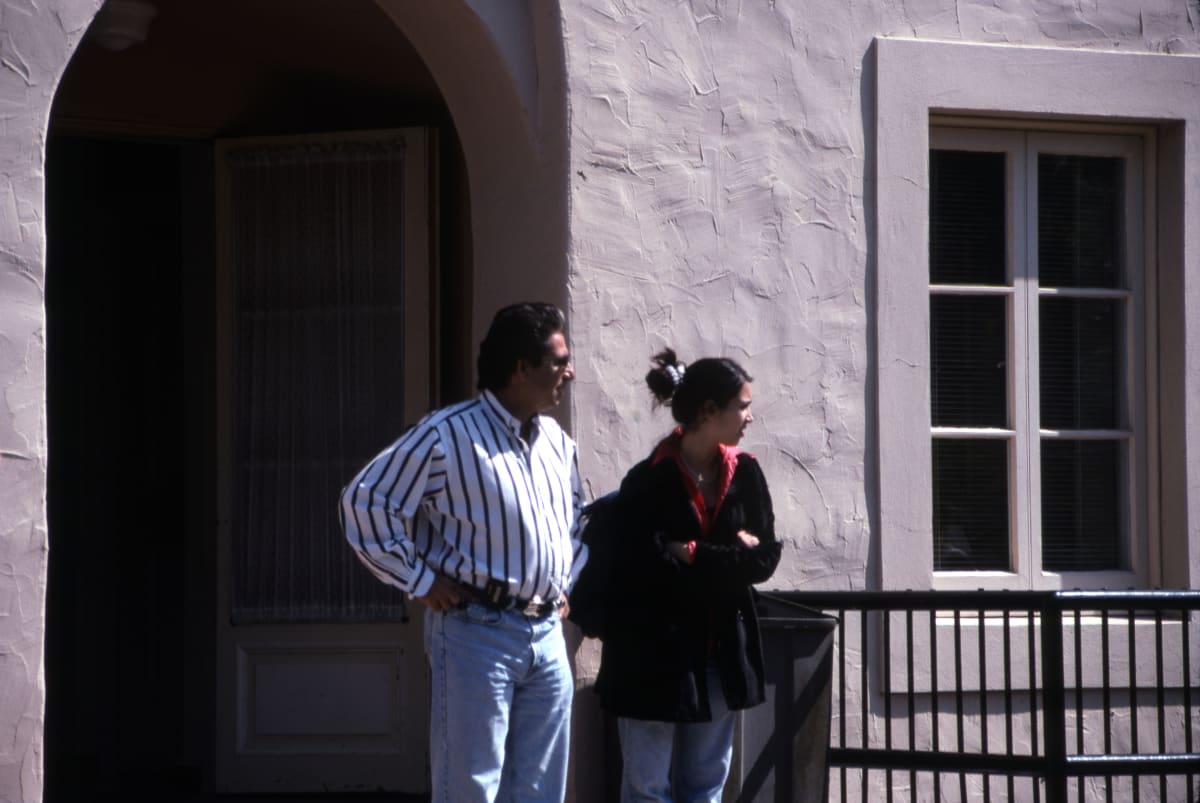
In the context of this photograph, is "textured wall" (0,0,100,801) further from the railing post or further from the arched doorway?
the railing post

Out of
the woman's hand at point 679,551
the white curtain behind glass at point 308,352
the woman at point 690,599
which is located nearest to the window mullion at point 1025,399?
the woman at point 690,599

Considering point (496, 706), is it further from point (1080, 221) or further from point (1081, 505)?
point (1080, 221)

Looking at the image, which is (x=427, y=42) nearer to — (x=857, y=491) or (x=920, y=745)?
(x=857, y=491)

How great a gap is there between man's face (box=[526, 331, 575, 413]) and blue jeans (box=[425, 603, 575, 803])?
23.4 inches

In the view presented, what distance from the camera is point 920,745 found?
6.10m

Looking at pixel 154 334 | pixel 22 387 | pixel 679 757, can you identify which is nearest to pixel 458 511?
pixel 679 757

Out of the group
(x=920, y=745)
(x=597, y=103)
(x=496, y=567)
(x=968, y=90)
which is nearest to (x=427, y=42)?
(x=597, y=103)

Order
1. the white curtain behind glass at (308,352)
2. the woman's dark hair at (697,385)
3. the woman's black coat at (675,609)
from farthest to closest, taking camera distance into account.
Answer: the white curtain behind glass at (308,352)
the woman's dark hair at (697,385)
the woman's black coat at (675,609)

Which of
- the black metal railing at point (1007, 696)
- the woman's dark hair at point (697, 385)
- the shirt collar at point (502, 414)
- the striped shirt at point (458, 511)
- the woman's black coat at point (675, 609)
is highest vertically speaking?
the woman's dark hair at point (697, 385)

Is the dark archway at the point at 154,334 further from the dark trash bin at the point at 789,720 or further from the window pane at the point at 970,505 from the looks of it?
the dark trash bin at the point at 789,720

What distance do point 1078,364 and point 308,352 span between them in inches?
128

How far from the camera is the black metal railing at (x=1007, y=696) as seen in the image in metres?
5.28

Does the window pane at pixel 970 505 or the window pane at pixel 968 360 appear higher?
the window pane at pixel 968 360

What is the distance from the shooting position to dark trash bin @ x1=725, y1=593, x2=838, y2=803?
17.0 feet
